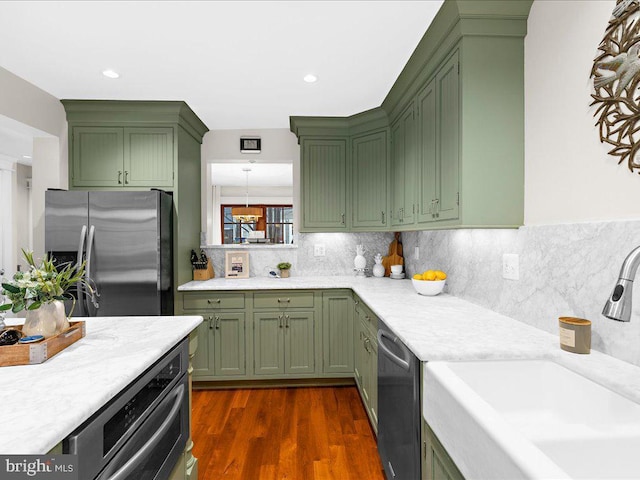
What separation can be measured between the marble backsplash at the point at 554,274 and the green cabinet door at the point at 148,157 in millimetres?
2528

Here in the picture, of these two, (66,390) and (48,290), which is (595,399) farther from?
(48,290)

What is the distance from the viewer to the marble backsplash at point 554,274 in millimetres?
1169

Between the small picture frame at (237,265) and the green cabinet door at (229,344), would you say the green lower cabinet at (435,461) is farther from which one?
the small picture frame at (237,265)

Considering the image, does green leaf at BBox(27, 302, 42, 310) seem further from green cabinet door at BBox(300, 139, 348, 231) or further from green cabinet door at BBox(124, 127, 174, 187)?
green cabinet door at BBox(300, 139, 348, 231)

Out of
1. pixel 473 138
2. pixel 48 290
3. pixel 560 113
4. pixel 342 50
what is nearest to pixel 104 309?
pixel 48 290

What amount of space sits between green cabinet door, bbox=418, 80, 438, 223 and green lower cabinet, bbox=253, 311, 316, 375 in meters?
1.49

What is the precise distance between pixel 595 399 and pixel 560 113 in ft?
3.75

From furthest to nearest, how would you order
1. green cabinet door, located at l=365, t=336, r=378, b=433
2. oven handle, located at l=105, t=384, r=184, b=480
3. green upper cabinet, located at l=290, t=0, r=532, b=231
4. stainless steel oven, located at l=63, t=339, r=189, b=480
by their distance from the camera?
1. green cabinet door, located at l=365, t=336, r=378, b=433
2. green upper cabinet, located at l=290, t=0, r=532, b=231
3. oven handle, located at l=105, t=384, r=184, b=480
4. stainless steel oven, located at l=63, t=339, r=189, b=480

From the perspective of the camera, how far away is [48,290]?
3.98 feet

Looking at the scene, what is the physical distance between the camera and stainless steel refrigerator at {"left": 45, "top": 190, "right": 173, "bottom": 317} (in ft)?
8.43

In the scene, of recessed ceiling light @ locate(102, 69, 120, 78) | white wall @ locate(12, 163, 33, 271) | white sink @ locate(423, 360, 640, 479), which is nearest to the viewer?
white sink @ locate(423, 360, 640, 479)

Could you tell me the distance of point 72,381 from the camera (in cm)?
99

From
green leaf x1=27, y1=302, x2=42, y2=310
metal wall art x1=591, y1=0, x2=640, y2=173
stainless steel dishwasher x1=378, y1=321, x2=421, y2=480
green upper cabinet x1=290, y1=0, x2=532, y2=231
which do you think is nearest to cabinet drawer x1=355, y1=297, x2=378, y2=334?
stainless steel dishwasher x1=378, y1=321, x2=421, y2=480

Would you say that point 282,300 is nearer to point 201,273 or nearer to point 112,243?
point 201,273
